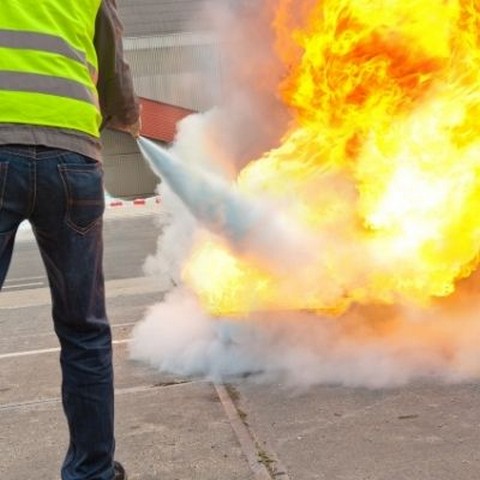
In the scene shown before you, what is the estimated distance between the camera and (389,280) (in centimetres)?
376

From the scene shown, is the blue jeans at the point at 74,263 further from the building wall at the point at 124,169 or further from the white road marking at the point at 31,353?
the building wall at the point at 124,169

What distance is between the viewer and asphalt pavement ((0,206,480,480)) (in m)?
2.78

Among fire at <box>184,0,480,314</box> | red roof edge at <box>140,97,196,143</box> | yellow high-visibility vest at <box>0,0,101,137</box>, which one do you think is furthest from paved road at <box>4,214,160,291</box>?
yellow high-visibility vest at <box>0,0,101,137</box>

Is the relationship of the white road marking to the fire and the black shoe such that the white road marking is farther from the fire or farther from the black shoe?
the black shoe

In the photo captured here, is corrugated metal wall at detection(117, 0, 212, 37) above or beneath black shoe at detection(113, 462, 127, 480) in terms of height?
above

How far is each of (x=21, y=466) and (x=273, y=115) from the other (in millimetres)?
2547

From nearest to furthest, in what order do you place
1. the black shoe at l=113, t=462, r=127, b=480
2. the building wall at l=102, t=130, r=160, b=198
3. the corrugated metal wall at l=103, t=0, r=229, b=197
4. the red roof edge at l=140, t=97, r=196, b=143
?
the black shoe at l=113, t=462, r=127, b=480 < the corrugated metal wall at l=103, t=0, r=229, b=197 < the red roof edge at l=140, t=97, r=196, b=143 < the building wall at l=102, t=130, r=160, b=198

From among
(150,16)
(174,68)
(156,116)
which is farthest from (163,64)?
(150,16)

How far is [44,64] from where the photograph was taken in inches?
83.7

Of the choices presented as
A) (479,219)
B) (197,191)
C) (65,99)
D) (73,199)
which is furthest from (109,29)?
(479,219)

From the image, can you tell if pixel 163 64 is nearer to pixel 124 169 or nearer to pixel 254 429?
pixel 124 169

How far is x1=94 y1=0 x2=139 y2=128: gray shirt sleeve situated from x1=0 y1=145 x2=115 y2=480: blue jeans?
379mm

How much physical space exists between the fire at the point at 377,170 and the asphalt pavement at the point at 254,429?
1.77ft

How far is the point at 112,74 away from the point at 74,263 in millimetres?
702
